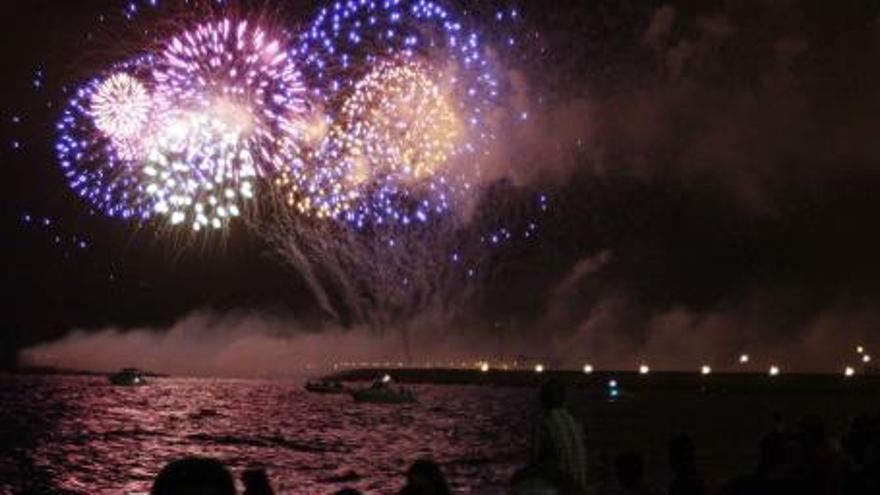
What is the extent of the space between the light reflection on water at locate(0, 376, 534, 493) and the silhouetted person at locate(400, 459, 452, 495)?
2708 cm

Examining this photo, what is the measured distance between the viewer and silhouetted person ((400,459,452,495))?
24.8ft

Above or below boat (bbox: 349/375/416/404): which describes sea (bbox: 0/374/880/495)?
below

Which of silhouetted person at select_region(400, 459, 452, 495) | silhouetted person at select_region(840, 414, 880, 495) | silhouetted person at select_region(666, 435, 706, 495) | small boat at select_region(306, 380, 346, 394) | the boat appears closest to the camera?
silhouetted person at select_region(400, 459, 452, 495)

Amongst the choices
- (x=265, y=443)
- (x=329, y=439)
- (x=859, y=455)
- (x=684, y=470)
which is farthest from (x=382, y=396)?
(x=684, y=470)

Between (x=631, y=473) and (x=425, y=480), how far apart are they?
2.86 meters

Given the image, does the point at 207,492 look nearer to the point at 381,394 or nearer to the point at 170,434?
the point at 170,434

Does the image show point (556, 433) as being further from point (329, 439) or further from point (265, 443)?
point (329, 439)

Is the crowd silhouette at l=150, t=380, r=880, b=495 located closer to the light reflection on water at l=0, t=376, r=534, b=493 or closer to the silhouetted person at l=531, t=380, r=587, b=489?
the silhouetted person at l=531, t=380, r=587, b=489

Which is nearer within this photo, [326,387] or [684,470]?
[684,470]

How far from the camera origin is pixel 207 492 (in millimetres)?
3768

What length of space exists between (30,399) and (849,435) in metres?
112

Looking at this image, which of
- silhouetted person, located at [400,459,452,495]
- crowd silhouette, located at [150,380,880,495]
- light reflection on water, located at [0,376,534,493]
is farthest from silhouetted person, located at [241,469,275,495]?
light reflection on water, located at [0,376,534,493]

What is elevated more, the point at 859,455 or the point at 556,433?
the point at 556,433

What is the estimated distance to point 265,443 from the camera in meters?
57.3
